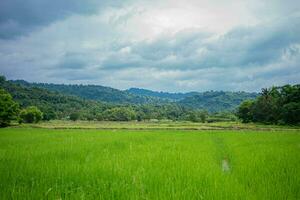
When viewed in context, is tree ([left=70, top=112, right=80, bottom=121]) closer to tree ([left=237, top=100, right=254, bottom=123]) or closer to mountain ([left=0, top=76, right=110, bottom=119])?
mountain ([left=0, top=76, right=110, bottom=119])

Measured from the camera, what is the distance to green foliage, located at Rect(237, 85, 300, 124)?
4416 centimetres

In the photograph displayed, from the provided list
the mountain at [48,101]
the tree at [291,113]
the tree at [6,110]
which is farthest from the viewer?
the mountain at [48,101]

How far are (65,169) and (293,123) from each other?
146ft

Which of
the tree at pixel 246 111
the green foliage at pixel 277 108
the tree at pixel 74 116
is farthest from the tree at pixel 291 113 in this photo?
the tree at pixel 74 116

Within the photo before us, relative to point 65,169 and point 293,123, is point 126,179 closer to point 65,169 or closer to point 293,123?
point 65,169

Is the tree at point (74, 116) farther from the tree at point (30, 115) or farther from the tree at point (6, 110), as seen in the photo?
the tree at point (6, 110)

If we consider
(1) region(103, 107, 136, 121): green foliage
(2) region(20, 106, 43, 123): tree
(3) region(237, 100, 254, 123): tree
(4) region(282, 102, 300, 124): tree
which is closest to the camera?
(4) region(282, 102, 300, 124): tree

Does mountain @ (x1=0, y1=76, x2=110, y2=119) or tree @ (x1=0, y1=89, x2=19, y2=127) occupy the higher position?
mountain @ (x1=0, y1=76, x2=110, y2=119)

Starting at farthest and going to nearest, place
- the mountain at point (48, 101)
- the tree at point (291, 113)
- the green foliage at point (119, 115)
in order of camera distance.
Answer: the mountain at point (48, 101)
the green foliage at point (119, 115)
the tree at point (291, 113)

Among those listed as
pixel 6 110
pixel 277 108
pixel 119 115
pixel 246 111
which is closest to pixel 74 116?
pixel 119 115

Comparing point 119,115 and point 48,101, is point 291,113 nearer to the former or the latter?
point 119,115

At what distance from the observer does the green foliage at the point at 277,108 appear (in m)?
44.2

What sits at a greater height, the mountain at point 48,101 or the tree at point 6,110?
the mountain at point 48,101

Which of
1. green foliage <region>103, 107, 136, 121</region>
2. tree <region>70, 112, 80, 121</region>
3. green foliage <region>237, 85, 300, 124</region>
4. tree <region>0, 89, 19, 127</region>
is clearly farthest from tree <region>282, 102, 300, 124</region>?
tree <region>70, 112, 80, 121</region>
